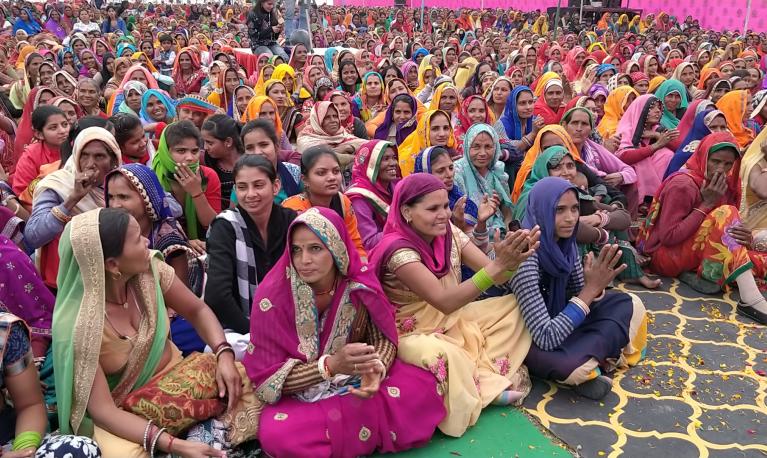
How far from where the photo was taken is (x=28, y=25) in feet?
47.4

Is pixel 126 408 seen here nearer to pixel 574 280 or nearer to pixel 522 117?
pixel 574 280

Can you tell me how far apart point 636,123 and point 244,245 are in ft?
13.3

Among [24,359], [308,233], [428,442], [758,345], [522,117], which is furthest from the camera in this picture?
[522,117]

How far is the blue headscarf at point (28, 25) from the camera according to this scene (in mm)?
14293

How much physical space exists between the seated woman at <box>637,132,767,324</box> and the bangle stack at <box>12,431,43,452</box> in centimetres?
369

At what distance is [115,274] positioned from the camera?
6.84ft

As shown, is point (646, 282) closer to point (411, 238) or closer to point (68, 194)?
point (411, 238)

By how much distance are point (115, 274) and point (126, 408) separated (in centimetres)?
47

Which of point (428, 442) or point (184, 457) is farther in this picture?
point (428, 442)

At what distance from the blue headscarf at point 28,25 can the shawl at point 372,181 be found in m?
13.8

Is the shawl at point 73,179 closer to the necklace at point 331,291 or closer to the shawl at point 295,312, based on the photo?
the shawl at point 295,312

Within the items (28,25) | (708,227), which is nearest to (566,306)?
(708,227)

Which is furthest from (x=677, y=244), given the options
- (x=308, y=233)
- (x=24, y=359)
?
(x=24, y=359)

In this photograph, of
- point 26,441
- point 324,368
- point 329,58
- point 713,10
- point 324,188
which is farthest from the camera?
point 713,10
